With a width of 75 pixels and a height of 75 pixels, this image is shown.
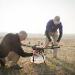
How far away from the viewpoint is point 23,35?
9.75m

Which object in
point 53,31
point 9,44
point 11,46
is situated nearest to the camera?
point 9,44

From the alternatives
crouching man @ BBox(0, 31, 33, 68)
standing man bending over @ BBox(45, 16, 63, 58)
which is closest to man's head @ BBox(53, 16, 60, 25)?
standing man bending over @ BBox(45, 16, 63, 58)

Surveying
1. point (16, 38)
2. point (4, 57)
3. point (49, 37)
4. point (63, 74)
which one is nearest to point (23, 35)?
point (16, 38)

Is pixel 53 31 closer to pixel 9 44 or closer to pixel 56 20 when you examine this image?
pixel 56 20

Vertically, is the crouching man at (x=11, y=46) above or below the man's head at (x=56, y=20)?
below

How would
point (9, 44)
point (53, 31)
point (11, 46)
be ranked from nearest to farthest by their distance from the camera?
point (9, 44) → point (11, 46) → point (53, 31)

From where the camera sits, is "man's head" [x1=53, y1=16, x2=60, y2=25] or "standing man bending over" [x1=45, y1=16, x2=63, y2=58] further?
"standing man bending over" [x1=45, y1=16, x2=63, y2=58]

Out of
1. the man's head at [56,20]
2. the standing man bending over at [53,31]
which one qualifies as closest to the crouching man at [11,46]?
the man's head at [56,20]

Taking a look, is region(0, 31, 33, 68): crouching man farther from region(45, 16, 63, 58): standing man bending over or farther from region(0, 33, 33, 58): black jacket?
region(45, 16, 63, 58): standing man bending over

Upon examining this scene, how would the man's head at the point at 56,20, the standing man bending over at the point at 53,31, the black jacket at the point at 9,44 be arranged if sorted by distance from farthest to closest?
1. the standing man bending over at the point at 53,31
2. the man's head at the point at 56,20
3. the black jacket at the point at 9,44

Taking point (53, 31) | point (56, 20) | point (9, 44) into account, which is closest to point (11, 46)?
point (9, 44)

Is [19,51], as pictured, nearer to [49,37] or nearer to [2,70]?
[2,70]

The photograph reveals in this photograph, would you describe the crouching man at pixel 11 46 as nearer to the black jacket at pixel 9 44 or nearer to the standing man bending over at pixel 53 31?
the black jacket at pixel 9 44

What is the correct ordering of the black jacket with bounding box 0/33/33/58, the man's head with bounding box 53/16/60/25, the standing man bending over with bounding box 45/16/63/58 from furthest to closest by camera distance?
the standing man bending over with bounding box 45/16/63/58 → the man's head with bounding box 53/16/60/25 → the black jacket with bounding box 0/33/33/58
